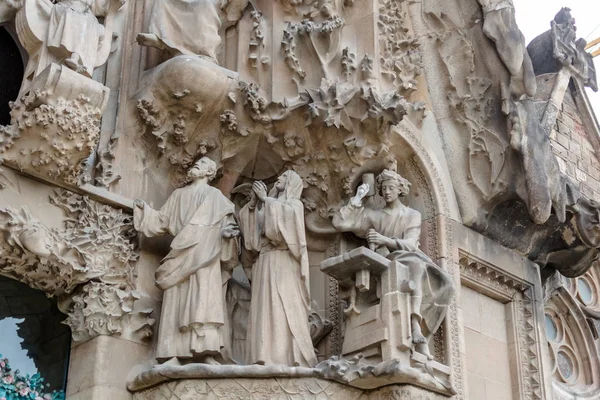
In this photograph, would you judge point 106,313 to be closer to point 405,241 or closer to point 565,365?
point 405,241

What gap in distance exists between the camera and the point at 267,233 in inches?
306

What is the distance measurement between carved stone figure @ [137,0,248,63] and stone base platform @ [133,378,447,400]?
2.53 meters

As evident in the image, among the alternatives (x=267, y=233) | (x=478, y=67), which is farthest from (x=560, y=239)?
(x=267, y=233)

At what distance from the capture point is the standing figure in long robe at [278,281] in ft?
24.7

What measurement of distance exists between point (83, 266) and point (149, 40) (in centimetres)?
180

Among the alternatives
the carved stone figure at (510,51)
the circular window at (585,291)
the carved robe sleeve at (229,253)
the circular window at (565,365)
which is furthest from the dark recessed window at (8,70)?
the circular window at (585,291)

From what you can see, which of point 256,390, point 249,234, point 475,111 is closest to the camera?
point 256,390

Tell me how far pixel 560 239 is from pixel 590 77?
8.39ft

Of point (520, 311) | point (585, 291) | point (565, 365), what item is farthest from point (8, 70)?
point (585, 291)

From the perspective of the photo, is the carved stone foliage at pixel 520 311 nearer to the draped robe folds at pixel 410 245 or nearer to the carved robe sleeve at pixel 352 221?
the draped robe folds at pixel 410 245

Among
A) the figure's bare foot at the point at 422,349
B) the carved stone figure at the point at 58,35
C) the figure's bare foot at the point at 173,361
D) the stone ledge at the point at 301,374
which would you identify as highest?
the carved stone figure at the point at 58,35

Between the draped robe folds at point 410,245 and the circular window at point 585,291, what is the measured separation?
13.1ft

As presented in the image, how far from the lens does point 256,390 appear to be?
287 inches

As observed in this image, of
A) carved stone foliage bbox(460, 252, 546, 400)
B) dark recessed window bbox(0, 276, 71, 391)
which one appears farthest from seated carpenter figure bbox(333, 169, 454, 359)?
dark recessed window bbox(0, 276, 71, 391)
